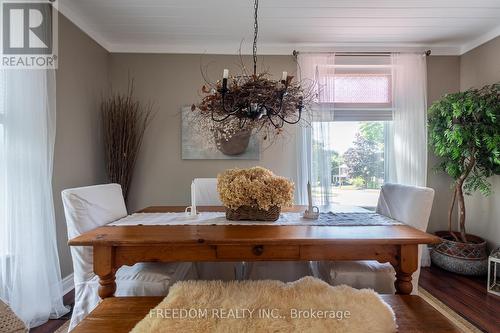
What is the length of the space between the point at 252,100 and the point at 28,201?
1694mm

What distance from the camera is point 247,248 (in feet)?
4.16

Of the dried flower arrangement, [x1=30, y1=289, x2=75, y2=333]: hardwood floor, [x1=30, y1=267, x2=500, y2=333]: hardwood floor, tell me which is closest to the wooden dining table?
the dried flower arrangement

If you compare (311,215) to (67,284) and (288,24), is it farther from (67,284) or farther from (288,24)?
(67,284)

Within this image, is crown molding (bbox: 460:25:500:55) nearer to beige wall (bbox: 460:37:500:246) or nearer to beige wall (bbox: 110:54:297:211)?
beige wall (bbox: 460:37:500:246)

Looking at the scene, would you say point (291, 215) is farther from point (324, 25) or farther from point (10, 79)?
point (10, 79)

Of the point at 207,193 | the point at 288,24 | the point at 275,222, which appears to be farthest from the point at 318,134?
the point at 275,222

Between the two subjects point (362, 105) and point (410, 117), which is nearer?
point (410, 117)

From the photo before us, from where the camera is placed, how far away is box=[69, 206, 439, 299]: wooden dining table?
4.09 ft

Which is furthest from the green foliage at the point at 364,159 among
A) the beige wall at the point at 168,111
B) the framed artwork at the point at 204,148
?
the framed artwork at the point at 204,148

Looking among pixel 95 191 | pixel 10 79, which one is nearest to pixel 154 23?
pixel 10 79

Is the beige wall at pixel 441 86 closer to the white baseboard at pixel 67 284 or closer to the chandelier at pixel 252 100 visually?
the chandelier at pixel 252 100

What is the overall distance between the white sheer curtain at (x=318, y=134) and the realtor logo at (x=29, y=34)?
7.77 feet

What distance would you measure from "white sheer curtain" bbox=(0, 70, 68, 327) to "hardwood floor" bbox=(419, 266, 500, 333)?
307cm

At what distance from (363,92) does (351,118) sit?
1.11 feet
